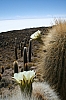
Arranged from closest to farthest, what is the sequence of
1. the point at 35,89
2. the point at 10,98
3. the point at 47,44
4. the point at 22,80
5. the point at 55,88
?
the point at 22,80, the point at 10,98, the point at 35,89, the point at 55,88, the point at 47,44

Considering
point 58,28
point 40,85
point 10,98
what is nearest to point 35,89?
point 40,85

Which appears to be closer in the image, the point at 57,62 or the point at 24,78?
the point at 24,78

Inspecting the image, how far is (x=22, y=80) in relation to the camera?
195cm

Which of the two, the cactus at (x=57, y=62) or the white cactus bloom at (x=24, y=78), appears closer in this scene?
the white cactus bloom at (x=24, y=78)

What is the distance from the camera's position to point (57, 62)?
8.98ft

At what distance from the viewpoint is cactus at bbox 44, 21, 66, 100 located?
273cm

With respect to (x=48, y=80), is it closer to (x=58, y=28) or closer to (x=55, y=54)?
(x=55, y=54)

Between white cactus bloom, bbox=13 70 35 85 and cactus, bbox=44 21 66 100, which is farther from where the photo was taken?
cactus, bbox=44 21 66 100

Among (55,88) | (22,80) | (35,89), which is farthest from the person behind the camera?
(55,88)

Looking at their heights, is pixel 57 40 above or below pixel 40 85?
above

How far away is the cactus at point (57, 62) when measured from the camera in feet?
8.96

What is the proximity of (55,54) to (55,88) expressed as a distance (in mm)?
476

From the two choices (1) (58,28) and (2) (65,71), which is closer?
(2) (65,71)

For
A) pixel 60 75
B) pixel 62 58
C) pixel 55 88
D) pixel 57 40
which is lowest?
pixel 55 88
